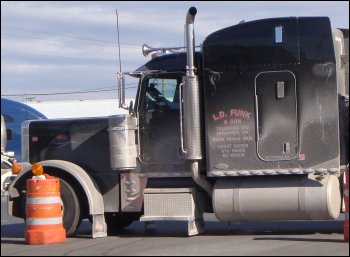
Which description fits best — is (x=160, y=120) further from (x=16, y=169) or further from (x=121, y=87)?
(x=16, y=169)

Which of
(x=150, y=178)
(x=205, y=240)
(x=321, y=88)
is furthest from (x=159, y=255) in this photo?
(x=321, y=88)

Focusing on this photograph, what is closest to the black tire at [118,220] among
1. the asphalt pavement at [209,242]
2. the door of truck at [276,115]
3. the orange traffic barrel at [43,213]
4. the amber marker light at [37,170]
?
the asphalt pavement at [209,242]

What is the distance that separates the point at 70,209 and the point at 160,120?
1.95 metres

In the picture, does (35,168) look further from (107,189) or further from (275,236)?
(275,236)

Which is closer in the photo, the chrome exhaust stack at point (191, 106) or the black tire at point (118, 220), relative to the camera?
the chrome exhaust stack at point (191, 106)

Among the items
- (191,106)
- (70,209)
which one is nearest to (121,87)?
(191,106)

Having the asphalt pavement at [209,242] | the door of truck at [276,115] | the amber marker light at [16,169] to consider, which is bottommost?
the asphalt pavement at [209,242]

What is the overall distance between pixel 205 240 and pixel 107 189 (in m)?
1.87

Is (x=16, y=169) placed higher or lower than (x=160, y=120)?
lower

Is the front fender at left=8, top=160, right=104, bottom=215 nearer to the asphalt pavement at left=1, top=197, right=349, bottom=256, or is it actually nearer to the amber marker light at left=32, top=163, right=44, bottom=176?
the asphalt pavement at left=1, top=197, right=349, bottom=256

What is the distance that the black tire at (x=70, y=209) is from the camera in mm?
12258

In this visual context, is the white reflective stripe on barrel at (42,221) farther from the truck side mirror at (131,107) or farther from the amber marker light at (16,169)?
the truck side mirror at (131,107)

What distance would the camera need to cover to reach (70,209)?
1230 centimetres

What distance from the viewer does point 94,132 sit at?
41.2 feet
